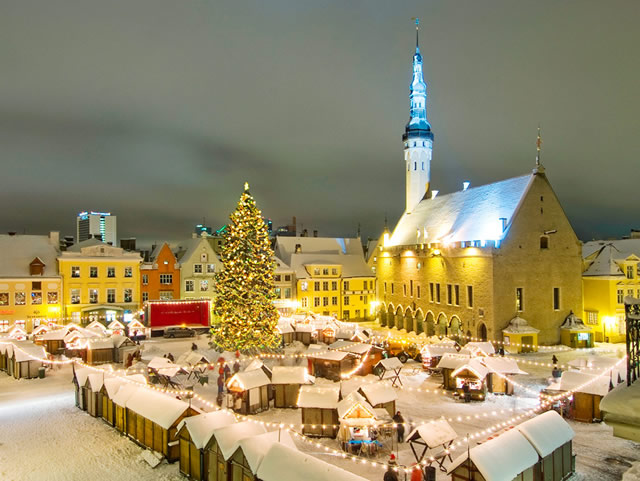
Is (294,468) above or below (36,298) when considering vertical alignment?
below

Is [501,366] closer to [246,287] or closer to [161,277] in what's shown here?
[246,287]

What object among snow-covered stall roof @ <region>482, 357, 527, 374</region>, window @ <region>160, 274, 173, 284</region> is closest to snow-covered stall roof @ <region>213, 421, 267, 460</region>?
snow-covered stall roof @ <region>482, 357, 527, 374</region>

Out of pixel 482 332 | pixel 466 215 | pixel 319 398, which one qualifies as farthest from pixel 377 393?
pixel 466 215

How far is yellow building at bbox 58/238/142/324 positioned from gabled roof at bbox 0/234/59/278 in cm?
136

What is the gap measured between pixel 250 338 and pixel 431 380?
12886 mm

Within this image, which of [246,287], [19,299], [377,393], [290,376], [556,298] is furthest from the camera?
[19,299]

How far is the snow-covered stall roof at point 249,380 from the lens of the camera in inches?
848

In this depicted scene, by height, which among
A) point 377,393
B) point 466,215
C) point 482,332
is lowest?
point 482,332

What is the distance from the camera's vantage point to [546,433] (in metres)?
14.4

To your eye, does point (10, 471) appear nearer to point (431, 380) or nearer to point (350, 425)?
point (350, 425)

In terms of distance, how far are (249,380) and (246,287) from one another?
1155 cm

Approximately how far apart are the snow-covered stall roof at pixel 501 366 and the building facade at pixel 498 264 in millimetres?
12593

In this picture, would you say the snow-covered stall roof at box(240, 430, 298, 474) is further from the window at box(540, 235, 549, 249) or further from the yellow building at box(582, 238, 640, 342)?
the yellow building at box(582, 238, 640, 342)

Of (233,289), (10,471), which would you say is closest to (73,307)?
(233,289)
